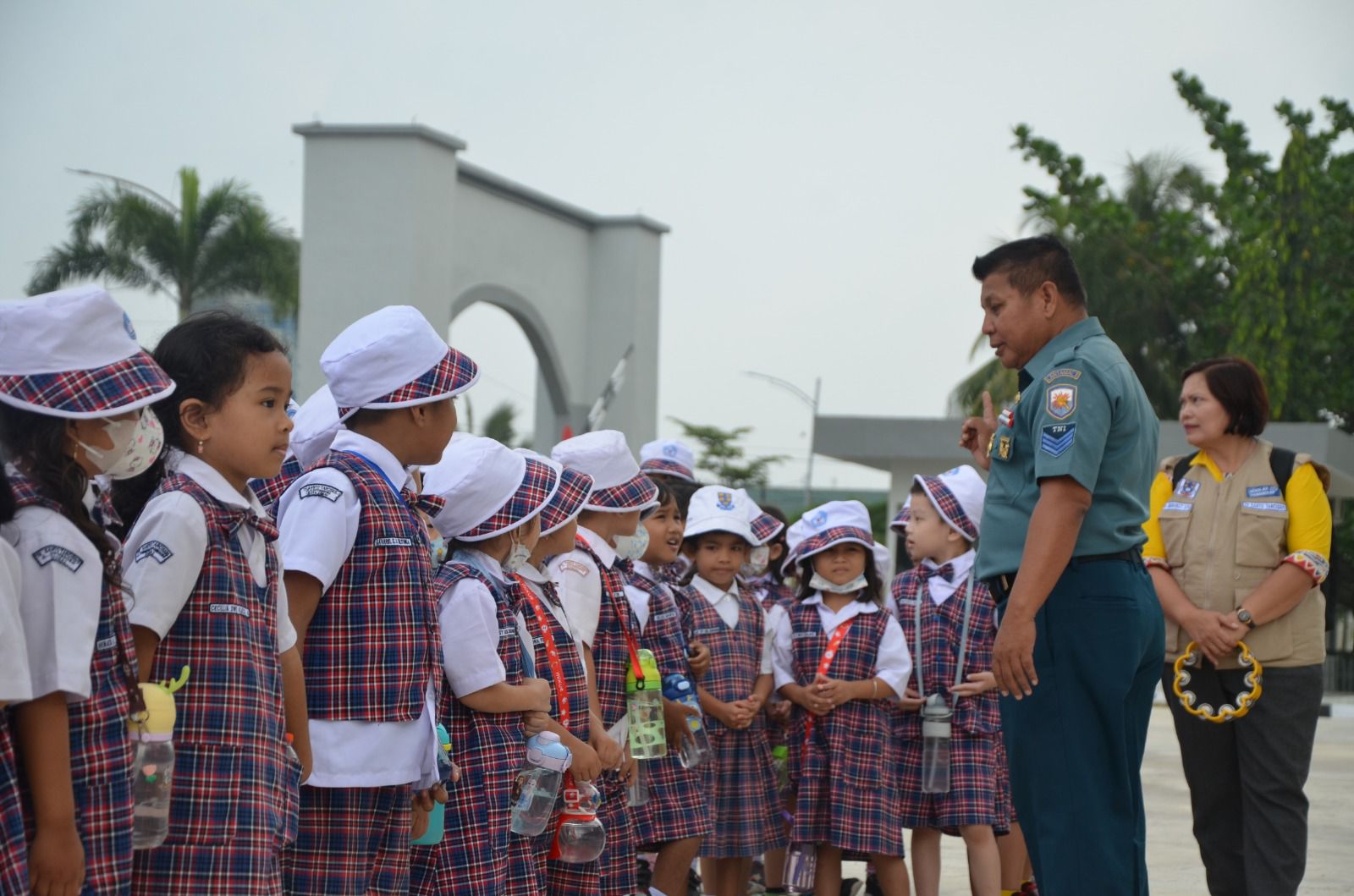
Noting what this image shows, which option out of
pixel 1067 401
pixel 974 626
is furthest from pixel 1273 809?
pixel 1067 401

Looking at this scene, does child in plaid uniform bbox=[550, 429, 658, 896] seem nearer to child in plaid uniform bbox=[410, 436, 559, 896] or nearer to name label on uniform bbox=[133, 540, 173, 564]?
child in plaid uniform bbox=[410, 436, 559, 896]

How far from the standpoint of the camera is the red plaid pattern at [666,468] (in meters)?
7.19

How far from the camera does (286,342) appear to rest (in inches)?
139

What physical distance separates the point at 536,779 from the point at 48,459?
1.78 meters

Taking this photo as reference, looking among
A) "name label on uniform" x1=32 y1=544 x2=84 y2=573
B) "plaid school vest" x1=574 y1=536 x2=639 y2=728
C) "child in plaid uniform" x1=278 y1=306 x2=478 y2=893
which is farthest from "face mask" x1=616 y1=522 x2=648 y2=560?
"name label on uniform" x1=32 y1=544 x2=84 y2=573

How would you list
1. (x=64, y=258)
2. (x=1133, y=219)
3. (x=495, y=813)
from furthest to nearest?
(x=64, y=258), (x=1133, y=219), (x=495, y=813)

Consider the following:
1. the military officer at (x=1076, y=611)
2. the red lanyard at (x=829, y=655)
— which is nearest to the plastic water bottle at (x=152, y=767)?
the military officer at (x=1076, y=611)

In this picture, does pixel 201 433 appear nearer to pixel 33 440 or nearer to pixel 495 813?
pixel 33 440

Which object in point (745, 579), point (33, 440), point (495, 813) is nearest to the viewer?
point (33, 440)

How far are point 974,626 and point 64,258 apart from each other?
22.5m

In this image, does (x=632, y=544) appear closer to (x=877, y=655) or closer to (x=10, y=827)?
(x=877, y=655)

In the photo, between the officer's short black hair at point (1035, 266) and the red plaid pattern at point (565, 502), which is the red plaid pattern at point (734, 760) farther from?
the officer's short black hair at point (1035, 266)

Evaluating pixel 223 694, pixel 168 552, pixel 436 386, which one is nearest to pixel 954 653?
pixel 436 386

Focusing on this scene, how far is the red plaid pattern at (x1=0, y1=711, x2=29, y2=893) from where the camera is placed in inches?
100
